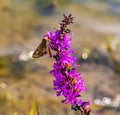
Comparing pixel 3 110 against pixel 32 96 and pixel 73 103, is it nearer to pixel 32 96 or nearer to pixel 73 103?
pixel 32 96

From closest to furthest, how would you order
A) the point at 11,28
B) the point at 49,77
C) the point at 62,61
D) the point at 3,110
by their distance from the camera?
1. the point at 62,61
2. the point at 3,110
3. the point at 49,77
4. the point at 11,28

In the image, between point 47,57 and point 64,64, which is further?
point 47,57

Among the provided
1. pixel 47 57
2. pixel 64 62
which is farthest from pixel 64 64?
pixel 47 57

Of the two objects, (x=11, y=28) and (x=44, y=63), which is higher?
(x=11, y=28)

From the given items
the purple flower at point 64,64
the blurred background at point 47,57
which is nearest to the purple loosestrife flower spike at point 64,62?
the purple flower at point 64,64

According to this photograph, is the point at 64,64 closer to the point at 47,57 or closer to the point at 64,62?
the point at 64,62

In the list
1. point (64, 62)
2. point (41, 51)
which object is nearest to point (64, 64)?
point (64, 62)

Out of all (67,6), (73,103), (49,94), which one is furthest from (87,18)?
(73,103)

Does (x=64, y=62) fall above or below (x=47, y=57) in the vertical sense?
below

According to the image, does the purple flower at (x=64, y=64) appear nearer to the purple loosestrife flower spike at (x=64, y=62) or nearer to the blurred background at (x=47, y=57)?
the purple loosestrife flower spike at (x=64, y=62)

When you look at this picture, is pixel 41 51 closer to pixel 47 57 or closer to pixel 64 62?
pixel 64 62
